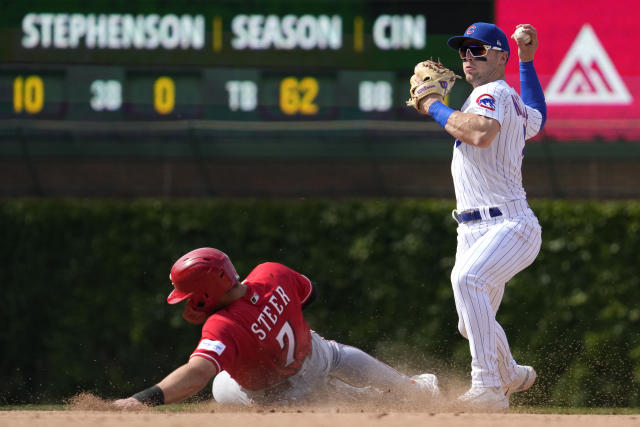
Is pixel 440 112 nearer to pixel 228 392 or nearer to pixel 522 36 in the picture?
pixel 522 36

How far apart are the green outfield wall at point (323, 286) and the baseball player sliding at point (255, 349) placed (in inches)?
74.8

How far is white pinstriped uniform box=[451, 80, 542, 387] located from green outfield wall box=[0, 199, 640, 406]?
207 centimetres

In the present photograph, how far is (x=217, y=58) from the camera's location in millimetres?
9570

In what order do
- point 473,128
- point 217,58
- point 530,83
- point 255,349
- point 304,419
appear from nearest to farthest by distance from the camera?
1. point 304,419
2. point 255,349
3. point 473,128
4. point 530,83
5. point 217,58

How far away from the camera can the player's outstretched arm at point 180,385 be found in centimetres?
350

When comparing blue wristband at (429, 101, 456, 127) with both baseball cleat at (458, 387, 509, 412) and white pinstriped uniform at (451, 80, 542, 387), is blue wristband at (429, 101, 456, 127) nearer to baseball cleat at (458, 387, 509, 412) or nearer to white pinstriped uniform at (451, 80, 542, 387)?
white pinstriped uniform at (451, 80, 542, 387)

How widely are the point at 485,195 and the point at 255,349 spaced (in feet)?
3.92

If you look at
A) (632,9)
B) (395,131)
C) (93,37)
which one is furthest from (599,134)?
(93,37)

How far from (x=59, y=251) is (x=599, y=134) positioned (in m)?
5.32

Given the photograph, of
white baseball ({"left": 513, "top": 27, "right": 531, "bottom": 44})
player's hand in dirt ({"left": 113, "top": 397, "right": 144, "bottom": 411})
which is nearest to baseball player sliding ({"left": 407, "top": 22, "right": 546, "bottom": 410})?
white baseball ({"left": 513, "top": 27, "right": 531, "bottom": 44})

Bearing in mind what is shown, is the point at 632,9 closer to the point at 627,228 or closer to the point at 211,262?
the point at 627,228

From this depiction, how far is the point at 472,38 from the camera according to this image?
4.19 metres

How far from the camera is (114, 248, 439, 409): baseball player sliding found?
3.62 metres

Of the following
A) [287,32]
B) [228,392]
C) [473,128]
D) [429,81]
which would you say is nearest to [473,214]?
[473,128]
